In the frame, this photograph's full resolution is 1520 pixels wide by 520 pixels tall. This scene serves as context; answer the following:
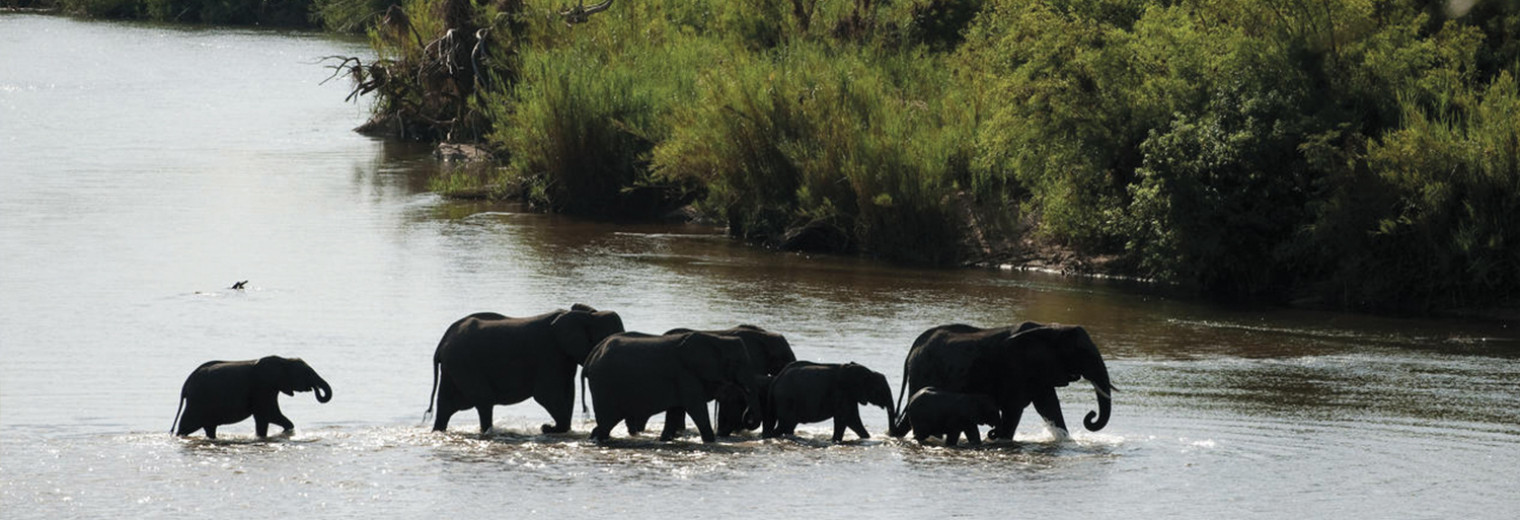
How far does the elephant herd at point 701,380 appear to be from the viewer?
698 inches

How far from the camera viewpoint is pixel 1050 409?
61.0 feet

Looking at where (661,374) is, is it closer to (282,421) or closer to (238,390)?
(282,421)

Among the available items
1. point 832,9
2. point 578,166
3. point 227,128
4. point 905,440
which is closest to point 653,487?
point 905,440

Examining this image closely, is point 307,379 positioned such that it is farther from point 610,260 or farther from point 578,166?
point 578,166

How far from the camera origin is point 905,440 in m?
18.1

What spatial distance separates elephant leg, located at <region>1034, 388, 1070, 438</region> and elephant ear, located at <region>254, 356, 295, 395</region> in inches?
244

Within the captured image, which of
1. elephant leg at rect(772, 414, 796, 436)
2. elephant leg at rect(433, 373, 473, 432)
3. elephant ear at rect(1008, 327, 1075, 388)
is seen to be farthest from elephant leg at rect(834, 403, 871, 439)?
elephant leg at rect(433, 373, 473, 432)

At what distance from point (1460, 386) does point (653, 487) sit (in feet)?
30.6

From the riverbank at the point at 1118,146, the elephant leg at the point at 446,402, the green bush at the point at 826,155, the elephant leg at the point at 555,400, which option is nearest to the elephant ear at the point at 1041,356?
the elephant leg at the point at 555,400

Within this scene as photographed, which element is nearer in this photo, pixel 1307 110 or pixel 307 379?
pixel 307 379

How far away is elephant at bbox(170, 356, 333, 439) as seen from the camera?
17.7m

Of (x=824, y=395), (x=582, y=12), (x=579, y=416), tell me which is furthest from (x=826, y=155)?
(x=824, y=395)

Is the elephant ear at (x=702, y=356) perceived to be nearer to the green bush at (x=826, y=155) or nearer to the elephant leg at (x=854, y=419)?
the elephant leg at (x=854, y=419)

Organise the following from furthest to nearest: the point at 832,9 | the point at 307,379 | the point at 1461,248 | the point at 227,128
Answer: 1. the point at 227,128
2. the point at 832,9
3. the point at 1461,248
4. the point at 307,379
